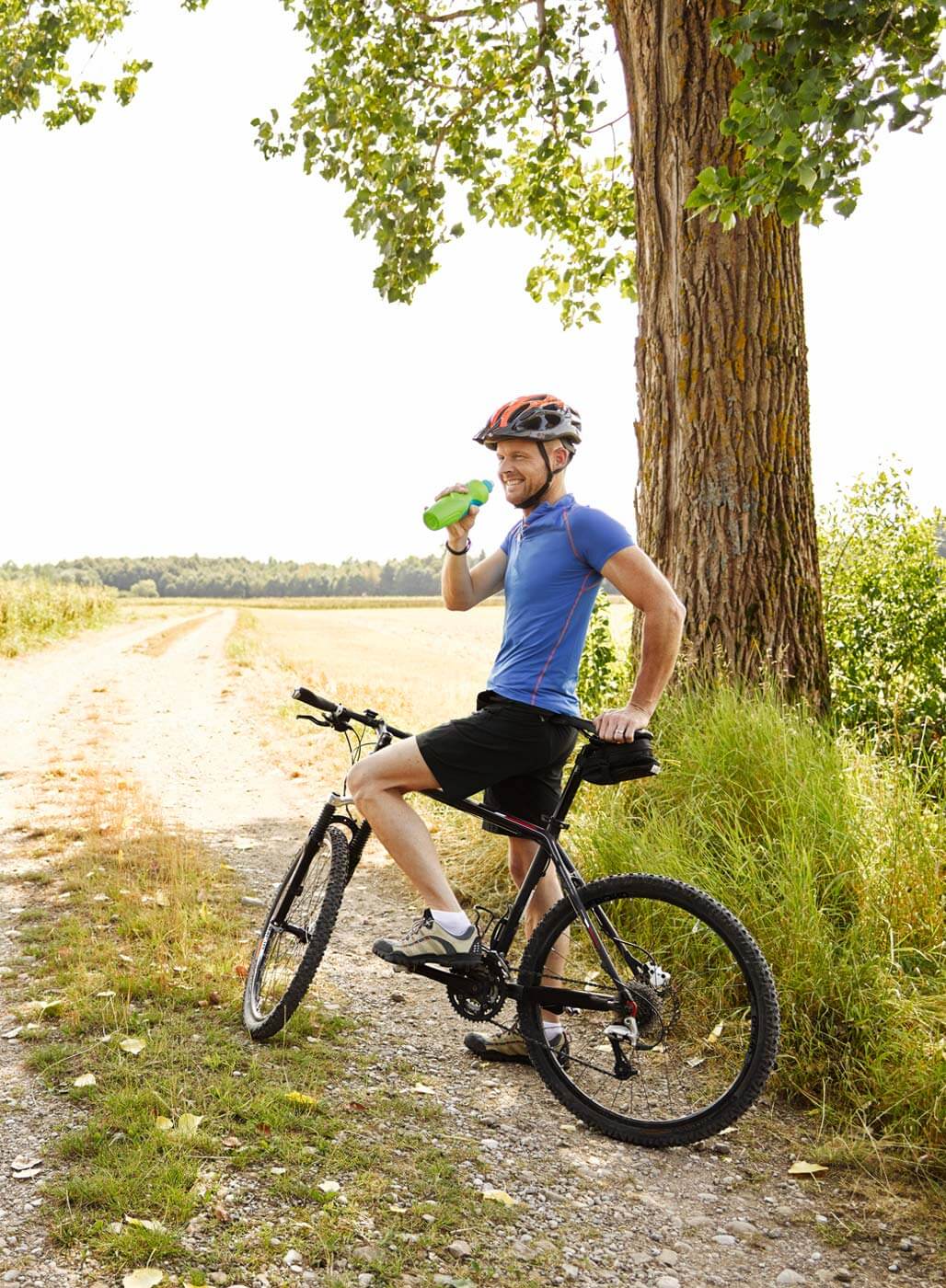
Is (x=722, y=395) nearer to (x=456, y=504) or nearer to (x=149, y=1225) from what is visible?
(x=456, y=504)

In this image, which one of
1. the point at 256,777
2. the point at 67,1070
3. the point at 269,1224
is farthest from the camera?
the point at 256,777

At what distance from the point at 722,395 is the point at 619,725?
3.72 m

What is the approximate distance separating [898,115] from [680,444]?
88.7 inches

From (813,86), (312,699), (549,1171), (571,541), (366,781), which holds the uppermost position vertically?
(813,86)

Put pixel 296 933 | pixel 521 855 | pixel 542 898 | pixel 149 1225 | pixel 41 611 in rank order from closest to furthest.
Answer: pixel 149 1225, pixel 542 898, pixel 521 855, pixel 296 933, pixel 41 611

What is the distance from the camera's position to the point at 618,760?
398 cm

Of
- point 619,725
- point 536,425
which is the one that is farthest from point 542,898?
point 536,425

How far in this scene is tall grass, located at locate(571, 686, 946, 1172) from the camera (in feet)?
13.9

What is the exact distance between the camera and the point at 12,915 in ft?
21.5

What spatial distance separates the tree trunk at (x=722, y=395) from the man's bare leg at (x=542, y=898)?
2.62 metres

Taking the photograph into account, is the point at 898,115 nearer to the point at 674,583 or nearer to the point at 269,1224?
the point at 674,583

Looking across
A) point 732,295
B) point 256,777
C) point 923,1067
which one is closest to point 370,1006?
point 923,1067

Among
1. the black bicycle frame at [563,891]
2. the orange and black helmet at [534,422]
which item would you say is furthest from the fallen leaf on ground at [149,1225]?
the orange and black helmet at [534,422]

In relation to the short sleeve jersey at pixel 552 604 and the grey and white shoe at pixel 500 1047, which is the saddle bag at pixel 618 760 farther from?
the grey and white shoe at pixel 500 1047
